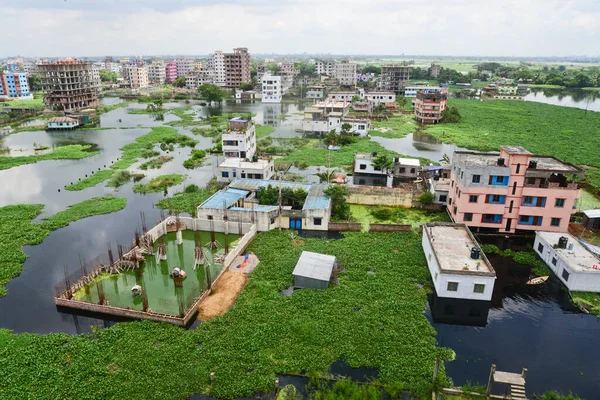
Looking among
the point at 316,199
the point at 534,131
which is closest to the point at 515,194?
the point at 316,199

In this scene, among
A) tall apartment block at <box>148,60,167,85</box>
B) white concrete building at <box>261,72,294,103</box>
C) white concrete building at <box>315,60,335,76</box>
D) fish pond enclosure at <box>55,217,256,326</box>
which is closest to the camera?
fish pond enclosure at <box>55,217,256,326</box>

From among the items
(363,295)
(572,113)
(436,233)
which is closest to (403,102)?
(572,113)

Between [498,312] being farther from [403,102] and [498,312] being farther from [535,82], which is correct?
[535,82]

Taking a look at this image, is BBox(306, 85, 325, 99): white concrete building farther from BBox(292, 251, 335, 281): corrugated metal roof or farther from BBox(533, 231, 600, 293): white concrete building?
BBox(292, 251, 335, 281): corrugated metal roof

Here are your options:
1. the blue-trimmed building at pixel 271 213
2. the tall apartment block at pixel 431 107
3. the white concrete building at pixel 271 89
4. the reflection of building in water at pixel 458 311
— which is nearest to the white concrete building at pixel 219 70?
the white concrete building at pixel 271 89

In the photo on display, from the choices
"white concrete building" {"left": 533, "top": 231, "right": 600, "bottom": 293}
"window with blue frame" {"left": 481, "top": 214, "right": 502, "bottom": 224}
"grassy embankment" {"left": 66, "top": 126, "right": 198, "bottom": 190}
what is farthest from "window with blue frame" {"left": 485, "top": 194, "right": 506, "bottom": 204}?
"grassy embankment" {"left": 66, "top": 126, "right": 198, "bottom": 190}

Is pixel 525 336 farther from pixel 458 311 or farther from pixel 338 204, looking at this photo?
pixel 338 204
